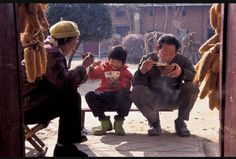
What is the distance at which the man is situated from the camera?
4.52m

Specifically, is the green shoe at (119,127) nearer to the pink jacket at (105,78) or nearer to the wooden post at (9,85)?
the pink jacket at (105,78)

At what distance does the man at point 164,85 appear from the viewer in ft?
14.8

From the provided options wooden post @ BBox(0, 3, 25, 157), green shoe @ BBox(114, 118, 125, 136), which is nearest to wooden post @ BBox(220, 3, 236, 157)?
wooden post @ BBox(0, 3, 25, 157)

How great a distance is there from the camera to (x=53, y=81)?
3352 millimetres

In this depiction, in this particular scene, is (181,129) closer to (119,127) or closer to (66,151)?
(119,127)

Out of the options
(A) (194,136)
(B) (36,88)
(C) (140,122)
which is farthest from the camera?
(C) (140,122)

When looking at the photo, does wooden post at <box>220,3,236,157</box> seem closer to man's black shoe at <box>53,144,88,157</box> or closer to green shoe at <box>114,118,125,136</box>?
man's black shoe at <box>53,144,88,157</box>

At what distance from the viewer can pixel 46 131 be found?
4867 millimetres

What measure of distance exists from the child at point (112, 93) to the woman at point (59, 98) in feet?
3.36

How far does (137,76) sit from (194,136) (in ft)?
2.93

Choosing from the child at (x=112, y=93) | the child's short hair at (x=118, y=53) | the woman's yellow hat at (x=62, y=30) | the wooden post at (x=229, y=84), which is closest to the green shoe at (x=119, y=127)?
the child at (x=112, y=93)

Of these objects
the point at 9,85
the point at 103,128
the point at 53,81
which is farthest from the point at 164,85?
the point at 9,85

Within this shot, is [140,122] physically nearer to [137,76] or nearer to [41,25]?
[137,76]

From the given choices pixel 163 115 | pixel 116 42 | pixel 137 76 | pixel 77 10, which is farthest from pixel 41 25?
pixel 116 42
